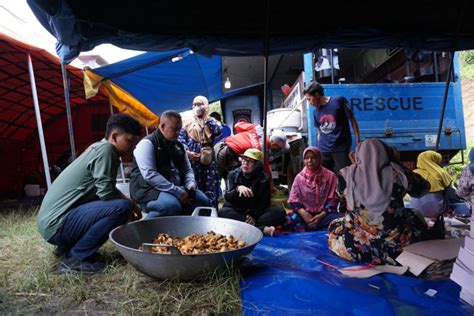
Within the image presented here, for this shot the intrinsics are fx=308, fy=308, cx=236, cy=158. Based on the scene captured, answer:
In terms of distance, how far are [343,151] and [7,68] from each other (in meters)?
5.30

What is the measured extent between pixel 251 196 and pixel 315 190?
66cm

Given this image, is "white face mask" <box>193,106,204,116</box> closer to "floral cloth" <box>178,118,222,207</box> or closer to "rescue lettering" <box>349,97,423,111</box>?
"floral cloth" <box>178,118,222,207</box>

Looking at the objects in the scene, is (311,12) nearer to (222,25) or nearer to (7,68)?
(222,25)

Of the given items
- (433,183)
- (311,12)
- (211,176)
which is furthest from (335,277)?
(311,12)

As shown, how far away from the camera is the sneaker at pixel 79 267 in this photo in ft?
6.56

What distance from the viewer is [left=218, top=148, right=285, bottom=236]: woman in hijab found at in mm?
3041

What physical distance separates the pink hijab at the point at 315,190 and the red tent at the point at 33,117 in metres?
3.98

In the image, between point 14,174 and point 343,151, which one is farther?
point 14,174

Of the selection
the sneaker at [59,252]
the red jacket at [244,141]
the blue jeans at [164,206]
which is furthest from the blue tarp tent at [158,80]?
the sneaker at [59,252]

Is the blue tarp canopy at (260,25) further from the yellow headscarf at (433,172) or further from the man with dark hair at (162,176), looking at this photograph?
the yellow headscarf at (433,172)

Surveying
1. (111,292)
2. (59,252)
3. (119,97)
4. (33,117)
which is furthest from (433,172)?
(33,117)

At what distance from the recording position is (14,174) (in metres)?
6.89

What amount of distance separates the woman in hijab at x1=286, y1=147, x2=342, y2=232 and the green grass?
1455 millimetres

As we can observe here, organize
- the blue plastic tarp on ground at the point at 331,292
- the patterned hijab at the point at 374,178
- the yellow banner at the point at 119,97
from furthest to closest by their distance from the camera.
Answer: the yellow banner at the point at 119,97
the patterned hijab at the point at 374,178
the blue plastic tarp on ground at the point at 331,292
